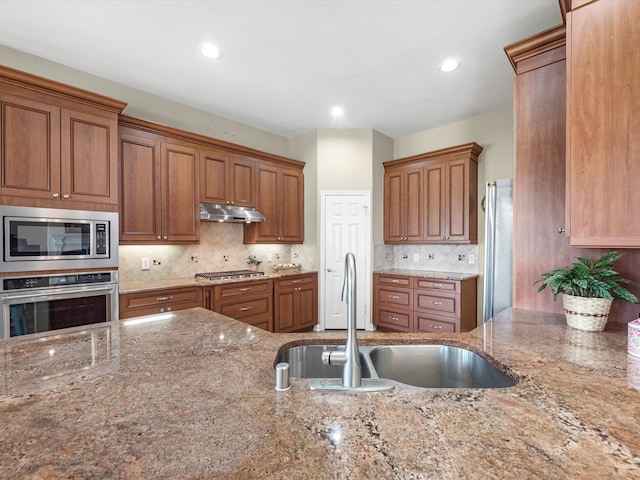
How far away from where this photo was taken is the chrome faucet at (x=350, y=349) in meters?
0.85

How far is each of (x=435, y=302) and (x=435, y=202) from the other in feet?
4.30

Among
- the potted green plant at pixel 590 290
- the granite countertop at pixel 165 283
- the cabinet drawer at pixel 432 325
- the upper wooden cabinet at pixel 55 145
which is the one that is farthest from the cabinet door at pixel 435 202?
the upper wooden cabinet at pixel 55 145

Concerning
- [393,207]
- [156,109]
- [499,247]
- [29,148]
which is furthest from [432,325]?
[29,148]

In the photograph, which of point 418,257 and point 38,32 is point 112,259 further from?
point 418,257

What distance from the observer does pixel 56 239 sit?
2332 millimetres

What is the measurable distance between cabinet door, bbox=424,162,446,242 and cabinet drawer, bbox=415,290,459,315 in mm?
759

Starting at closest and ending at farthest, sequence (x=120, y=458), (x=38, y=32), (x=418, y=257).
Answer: (x=120, y=458)
(x=38, y=32)
(x=418, y=257)

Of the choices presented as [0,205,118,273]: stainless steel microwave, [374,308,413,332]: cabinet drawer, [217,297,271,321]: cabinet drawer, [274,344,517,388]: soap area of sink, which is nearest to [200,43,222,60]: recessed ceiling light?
[0,205,118,273]: stainless steel microwave

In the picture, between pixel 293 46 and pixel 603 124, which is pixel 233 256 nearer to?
pixel 293 46

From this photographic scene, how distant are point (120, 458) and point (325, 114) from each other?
12.8 ft

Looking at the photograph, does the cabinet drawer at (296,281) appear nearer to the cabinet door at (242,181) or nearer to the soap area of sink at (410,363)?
the cabinet door at (242,181)

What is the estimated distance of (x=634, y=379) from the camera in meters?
0.90

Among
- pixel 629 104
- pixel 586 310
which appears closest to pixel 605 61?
pixel 629 104

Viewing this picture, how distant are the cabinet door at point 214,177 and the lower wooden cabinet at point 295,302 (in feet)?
4.03
